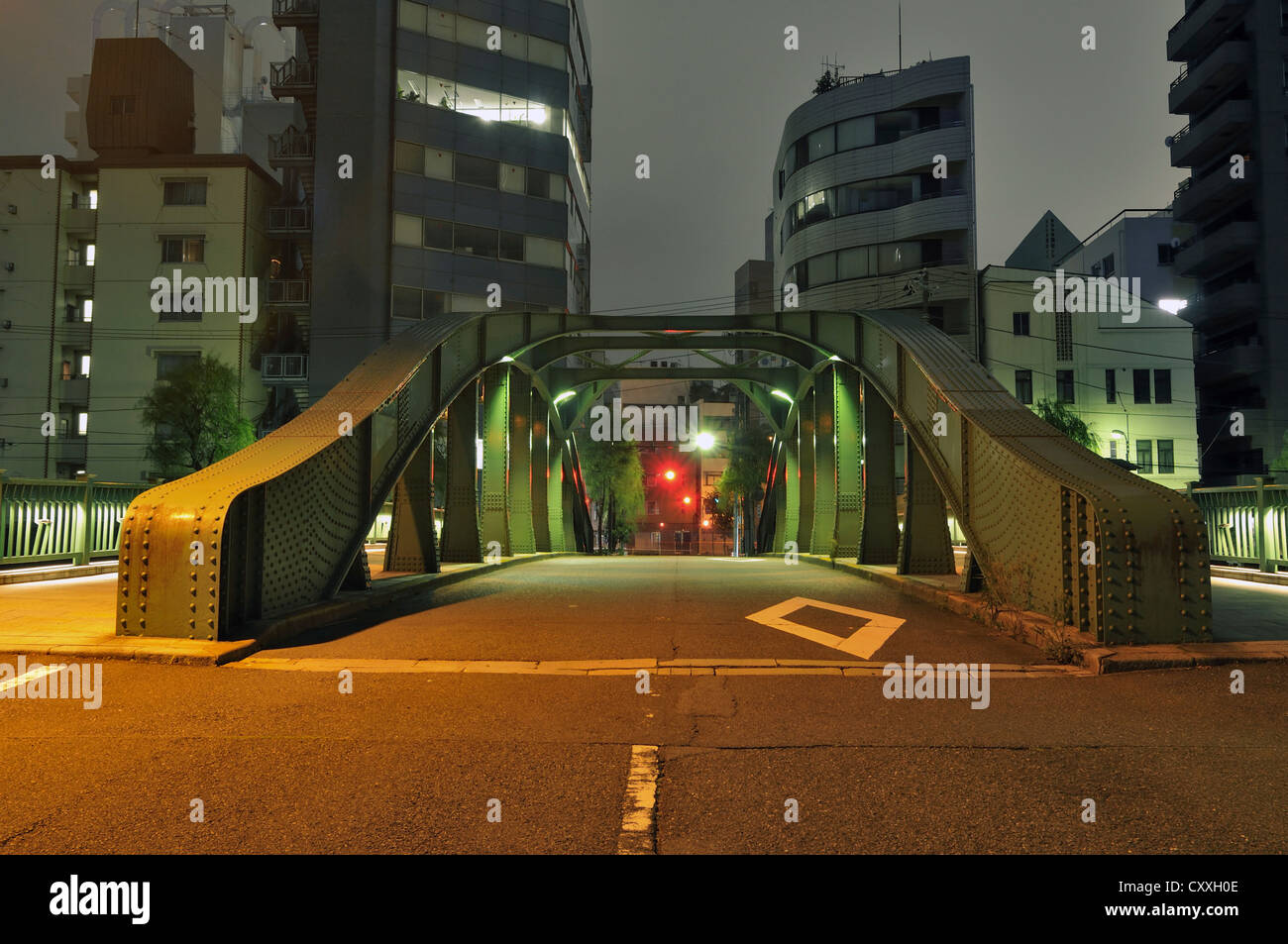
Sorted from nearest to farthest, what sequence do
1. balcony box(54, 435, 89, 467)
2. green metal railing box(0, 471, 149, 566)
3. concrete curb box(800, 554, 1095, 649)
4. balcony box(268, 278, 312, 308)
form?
concrete curb box(800, 554, 1095, 649) < green metal railing box(0, 471, 149, 566) < balcony box(268, 278, 312, 308) < balcony box(54, 435, 89, 467)

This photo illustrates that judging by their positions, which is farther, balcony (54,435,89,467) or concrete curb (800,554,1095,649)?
balcony (54,435,89,467)

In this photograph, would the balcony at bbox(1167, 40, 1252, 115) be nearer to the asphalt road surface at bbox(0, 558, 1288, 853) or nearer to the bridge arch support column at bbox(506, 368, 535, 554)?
the bridge arch support column at bbox(506, 368, 535, 554)

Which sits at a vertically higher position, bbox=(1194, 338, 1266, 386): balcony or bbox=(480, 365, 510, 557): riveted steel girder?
bbox=(1194, 338, 1266, 386): balcony

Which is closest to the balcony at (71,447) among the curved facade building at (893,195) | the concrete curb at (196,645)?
the curved facade building at (893,195)

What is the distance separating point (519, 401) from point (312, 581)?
456 inches

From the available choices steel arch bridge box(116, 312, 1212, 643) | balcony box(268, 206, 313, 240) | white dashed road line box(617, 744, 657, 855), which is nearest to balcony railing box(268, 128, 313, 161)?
balcony box(268, 206, 313, 240)

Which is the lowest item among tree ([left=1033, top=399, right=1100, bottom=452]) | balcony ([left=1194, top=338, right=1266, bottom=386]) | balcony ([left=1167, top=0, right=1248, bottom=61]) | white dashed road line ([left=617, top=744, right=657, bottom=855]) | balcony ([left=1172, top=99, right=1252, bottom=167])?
white dashed road line ([left=617, top=744, right=657, bottom=855])

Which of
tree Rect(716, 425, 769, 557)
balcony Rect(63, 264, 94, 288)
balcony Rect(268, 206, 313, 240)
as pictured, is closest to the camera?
balcony Rect(268, 206, 313, 240)

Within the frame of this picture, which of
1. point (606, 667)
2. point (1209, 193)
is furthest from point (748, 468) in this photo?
point (606, 667)

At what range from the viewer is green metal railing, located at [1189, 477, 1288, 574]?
12.8 m

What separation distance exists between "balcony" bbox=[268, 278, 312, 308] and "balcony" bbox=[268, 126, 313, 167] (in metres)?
5.91

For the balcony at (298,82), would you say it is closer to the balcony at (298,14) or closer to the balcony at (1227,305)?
the balcony at (298,14)

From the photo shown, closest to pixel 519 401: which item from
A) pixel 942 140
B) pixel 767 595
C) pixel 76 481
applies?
pixel 76 481
